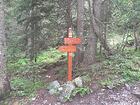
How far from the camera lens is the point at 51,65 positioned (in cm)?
1326

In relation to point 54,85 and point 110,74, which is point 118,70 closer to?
point 110,74

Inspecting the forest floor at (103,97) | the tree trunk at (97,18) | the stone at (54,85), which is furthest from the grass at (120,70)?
the stone at (54,85)

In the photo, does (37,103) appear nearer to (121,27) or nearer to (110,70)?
(110,70)

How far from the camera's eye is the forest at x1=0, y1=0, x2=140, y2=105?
369 inches

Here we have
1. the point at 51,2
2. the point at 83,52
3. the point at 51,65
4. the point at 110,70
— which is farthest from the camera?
the point at 51,65

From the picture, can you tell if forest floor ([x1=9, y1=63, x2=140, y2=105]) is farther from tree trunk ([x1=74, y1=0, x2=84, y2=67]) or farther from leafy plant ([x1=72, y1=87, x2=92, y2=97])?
tree trunk ([x1=74, y1=0, x2=84, y2=67])

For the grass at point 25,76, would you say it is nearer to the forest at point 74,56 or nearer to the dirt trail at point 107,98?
the forest at point 74,56

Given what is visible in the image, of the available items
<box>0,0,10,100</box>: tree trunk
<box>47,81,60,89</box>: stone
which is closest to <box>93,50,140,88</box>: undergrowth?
<box>47,81,60,89</box>: stone

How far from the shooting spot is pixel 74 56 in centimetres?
1157

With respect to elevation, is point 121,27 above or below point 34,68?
above

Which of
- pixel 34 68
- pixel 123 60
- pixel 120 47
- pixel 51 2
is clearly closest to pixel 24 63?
pixel 34 68

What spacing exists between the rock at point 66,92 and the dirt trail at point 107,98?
6.1 inches

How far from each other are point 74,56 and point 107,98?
9.53 feet

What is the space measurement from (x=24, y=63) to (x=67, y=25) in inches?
166
